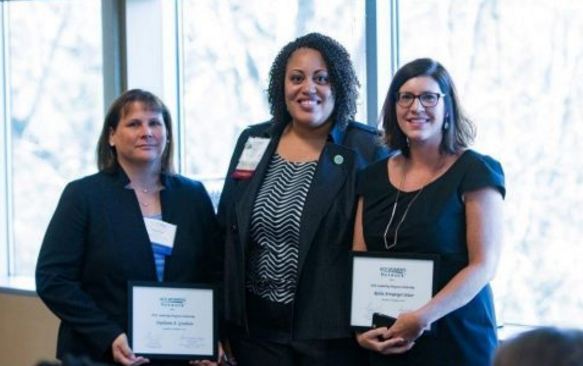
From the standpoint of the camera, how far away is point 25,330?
16.5 feet

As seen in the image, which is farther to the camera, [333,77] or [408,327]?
[333,77]

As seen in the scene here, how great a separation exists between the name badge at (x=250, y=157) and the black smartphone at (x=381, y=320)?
657mm

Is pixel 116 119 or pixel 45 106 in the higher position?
pixel 45 106

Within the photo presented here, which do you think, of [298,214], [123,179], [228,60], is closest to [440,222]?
[298,214]

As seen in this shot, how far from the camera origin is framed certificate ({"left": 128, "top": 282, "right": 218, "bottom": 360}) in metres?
3.09

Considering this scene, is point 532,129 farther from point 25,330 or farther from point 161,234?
point 25,330

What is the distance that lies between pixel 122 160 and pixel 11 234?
2.63 m

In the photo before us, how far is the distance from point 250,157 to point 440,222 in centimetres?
75

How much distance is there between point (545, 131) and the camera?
3461 millimetres

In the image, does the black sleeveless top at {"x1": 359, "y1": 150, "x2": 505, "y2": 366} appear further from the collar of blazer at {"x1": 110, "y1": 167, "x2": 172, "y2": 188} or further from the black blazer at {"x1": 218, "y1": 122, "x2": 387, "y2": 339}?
the collar of blazer at {"x1": 110, "y1": 167, "x2": 172, "y2": 188}

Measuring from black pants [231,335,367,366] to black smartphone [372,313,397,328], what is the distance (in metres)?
0.20

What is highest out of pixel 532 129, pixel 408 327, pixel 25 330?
pixel 532 129

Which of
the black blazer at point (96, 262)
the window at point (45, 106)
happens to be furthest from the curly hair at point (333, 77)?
the window at point (45, 106)

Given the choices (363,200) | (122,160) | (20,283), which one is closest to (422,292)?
(363,200)
